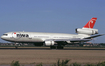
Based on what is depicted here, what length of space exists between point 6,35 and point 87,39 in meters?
21.8

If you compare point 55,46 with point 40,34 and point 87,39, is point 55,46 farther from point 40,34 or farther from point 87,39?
point 87,39

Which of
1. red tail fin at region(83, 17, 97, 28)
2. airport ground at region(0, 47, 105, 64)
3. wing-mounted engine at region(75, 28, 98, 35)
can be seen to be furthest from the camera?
red tail fin at region(83, 17, 97, 28)

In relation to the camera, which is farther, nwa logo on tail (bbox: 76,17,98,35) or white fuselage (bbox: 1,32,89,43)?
nwa logo on tail (bbox: 76,17,98,35)

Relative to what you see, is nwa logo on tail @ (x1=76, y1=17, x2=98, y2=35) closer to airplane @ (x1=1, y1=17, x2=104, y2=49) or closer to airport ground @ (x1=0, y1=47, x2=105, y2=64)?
airplane @ (x1=1, y1=17, x2=104, y2=49)

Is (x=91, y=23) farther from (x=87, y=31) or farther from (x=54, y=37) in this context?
(x=54, y=37)

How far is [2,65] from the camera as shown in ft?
59.7

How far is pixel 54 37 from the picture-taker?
181 ft

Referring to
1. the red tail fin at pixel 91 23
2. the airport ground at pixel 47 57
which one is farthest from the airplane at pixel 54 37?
the airport ground at pixel 47 57

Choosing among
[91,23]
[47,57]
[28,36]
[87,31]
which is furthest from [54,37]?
[47,57]

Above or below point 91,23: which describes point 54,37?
below

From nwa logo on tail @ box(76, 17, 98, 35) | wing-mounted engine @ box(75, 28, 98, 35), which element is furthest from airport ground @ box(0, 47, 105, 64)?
nwa logo on tail @ box(76, 17, 98, 35)

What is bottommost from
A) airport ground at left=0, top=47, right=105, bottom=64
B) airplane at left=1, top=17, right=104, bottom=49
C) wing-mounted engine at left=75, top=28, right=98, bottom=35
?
airport ground at left=0, top=47, right=105, bottom=64

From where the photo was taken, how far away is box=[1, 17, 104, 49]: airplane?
2014 inches

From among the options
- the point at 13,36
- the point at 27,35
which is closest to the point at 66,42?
the point at 27,35
